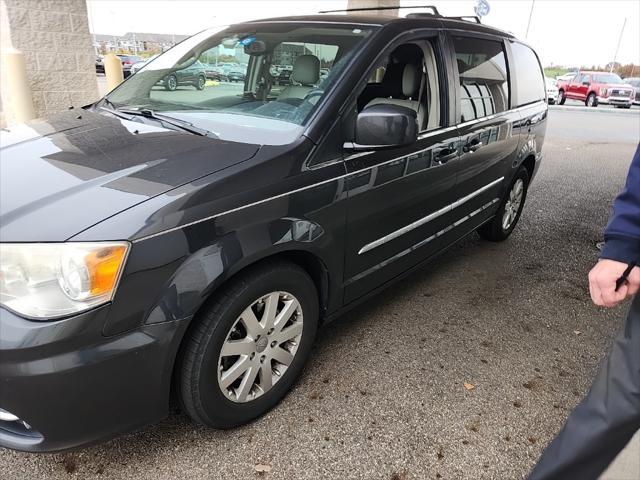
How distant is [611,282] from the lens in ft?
4.59

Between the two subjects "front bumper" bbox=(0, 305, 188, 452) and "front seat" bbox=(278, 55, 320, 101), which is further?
"front seat" bbox=(278, 55, 320, 101)

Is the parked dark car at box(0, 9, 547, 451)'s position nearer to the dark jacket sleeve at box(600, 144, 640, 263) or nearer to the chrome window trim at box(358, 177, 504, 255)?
the chrome window trim at box(358, 177, 504, 255)

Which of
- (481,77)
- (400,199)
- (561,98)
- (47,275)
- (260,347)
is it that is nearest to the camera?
(47,275)

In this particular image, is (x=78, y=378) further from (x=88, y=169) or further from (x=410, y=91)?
(x=410, y=91)

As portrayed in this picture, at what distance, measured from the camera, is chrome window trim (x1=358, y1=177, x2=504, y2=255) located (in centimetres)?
264

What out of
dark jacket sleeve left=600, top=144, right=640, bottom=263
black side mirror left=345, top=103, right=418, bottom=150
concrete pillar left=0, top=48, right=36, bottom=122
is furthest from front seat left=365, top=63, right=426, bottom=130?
concrete pillar left=0, top=48, right=36, bottom=122

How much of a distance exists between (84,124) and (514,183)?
3.58 meters

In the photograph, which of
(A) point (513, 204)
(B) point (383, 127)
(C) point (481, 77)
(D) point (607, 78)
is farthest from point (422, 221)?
(D) point (607, 78)

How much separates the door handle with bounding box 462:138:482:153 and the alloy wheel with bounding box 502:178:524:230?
49.0 inches

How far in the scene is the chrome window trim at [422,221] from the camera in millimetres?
2644

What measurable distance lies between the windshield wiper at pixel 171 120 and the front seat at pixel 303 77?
0.49 meters

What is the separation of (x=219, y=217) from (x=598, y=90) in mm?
25363

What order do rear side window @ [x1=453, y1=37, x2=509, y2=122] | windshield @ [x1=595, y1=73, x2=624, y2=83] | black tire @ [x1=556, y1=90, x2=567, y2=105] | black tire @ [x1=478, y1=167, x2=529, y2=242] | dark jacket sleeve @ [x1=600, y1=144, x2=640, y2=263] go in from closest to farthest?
dark jacket sleeve @ [x1=600, y1=144, x2=640, y2=263] → rear side window @ [x1=453, y1=37, x2=509, y2=122] → black tire @ [x1=478, y1=167, x2=529, y2=242] → windshield @ [x1=595, y1=73, x2=624, y2=83] → black tire @ [x1=556, y1=90, x2=567, y2=105]

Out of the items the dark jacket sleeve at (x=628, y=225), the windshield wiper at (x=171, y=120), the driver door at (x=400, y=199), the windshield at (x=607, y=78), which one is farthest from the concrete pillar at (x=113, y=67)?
the windshield at (x=607, y=78)
